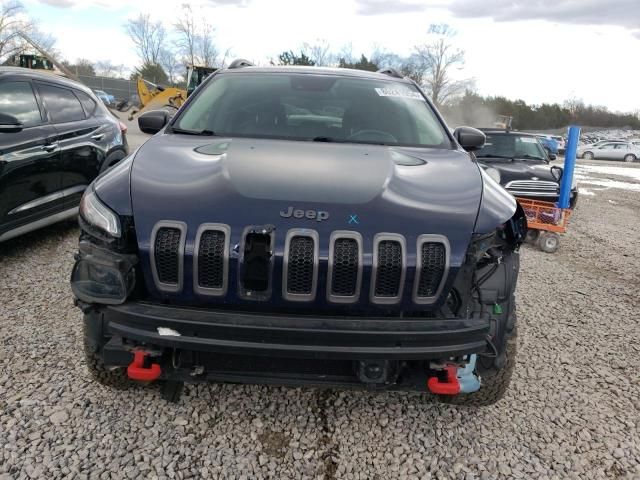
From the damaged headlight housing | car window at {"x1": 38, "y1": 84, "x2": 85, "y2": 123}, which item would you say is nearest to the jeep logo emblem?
the damaged headlight housing

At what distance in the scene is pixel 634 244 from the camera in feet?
24.3

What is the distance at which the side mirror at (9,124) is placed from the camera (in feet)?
12.7

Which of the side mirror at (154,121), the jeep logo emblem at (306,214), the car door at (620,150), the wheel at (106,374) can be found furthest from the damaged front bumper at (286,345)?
the car door at (620,150)

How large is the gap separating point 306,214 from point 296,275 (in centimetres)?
27

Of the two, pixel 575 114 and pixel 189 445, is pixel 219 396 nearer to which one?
pixel 189 445

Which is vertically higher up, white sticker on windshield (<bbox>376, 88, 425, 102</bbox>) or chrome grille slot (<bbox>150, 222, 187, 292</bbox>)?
white sticker on windshield (<bbox>376, 88, 425, 102</bbox>)

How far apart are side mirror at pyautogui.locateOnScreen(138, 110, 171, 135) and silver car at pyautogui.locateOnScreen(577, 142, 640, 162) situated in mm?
36207

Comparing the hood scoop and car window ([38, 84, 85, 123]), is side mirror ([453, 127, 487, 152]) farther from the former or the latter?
car window ([38, 84, 85, 123])

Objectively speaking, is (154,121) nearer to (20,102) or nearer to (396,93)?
(396,93)

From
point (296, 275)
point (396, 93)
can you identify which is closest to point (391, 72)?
point (396, 93)

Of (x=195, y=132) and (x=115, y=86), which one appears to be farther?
(x=115, y=86)

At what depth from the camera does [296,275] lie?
1944mm

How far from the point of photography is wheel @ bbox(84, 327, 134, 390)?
7.68 ft

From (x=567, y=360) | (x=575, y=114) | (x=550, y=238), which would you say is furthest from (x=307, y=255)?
(x=575, y=114)
